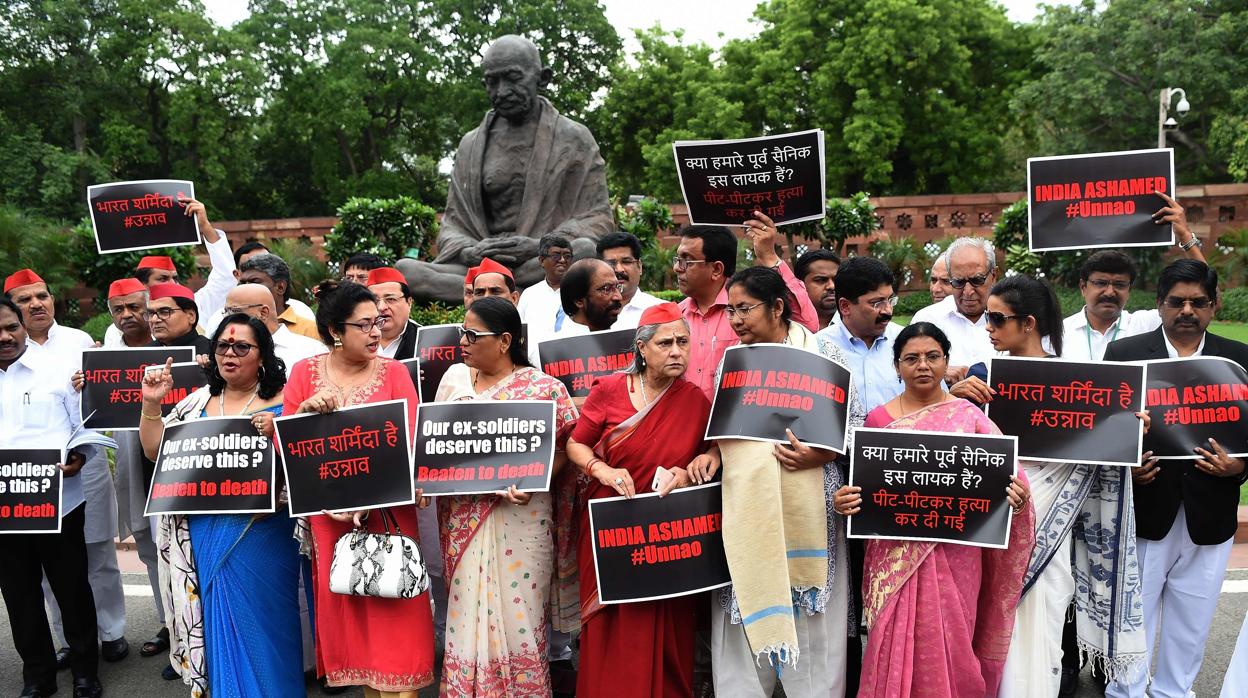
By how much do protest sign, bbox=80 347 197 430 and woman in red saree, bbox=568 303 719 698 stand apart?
226 centimetres

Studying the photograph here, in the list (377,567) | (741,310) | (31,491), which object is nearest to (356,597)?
(377,567)

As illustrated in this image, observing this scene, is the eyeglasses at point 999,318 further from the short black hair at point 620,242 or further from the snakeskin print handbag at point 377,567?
the snakeskin print handbag at point 377,567

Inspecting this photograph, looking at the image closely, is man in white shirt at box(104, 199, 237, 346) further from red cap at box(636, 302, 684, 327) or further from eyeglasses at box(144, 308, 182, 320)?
red cap at box(636, 302, 684, 327)

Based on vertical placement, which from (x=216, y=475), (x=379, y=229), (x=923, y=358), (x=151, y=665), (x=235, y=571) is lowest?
(x=151, y=665)

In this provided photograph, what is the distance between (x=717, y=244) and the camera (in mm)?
4195

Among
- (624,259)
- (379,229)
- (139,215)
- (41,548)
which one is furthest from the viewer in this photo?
(379,229)

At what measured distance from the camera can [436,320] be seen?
8719 millimetres

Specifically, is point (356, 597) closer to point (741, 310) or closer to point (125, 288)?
point (741, 310)

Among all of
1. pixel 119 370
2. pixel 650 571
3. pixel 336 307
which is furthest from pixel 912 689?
pixel 119 370

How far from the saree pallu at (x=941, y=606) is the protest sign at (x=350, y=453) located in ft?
5.89

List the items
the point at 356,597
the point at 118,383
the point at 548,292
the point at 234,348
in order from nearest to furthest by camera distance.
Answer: the point at 356,597 < the point at 234,348 < the point at 118,383 < the point at 548,292

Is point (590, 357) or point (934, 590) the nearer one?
point (934, 590)

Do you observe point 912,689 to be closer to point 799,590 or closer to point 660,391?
point 799,590

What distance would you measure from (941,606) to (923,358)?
34.6 inches
